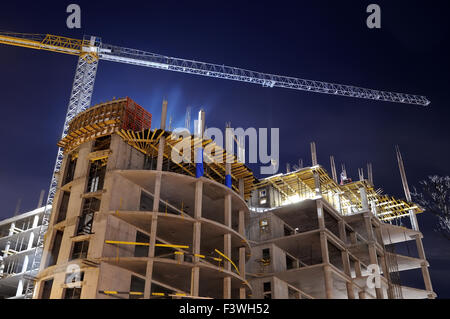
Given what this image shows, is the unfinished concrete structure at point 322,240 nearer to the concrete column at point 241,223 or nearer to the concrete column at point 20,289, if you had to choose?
the concrete column at point 241,223

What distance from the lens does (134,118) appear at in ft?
142

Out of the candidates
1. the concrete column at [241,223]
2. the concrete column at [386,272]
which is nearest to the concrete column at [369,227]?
the concrete column at [386,272]

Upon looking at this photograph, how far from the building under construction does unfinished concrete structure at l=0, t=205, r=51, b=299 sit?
1251 inches

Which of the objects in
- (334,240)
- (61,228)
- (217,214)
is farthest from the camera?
(334,240)

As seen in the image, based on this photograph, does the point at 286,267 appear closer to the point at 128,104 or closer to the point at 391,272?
the point at 391,272

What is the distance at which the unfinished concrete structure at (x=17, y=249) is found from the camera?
68.3 metres

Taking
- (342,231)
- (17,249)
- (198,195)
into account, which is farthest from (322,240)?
(17,249)

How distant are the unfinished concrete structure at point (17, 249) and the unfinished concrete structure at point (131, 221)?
102 ft

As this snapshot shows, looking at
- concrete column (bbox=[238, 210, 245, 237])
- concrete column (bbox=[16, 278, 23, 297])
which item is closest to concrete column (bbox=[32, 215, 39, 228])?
concrete column (bbox=[16, 278, 23, 297])

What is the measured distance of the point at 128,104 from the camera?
1699 inches

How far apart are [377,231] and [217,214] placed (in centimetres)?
2838

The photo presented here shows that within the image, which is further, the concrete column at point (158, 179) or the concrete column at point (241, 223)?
the concrete column at point (241, 223)

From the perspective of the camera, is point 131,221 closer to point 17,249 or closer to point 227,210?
point 227,210

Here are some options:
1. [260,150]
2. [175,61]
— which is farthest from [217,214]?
[175,61]
